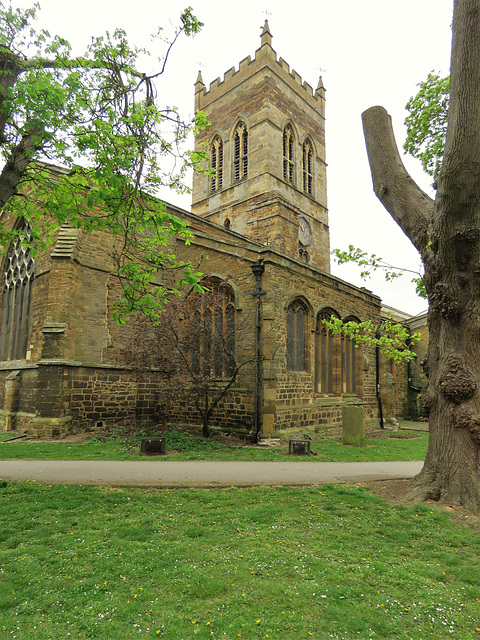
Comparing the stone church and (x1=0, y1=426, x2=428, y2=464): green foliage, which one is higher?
the stone church

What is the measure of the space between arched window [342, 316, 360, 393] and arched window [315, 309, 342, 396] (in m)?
0.63

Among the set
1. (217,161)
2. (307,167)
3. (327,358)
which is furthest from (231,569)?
(307,167)

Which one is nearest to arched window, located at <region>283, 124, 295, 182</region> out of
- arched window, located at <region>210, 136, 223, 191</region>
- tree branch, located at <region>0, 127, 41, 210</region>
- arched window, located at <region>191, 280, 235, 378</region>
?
arched window, located at <region>210, 136, 223, 191</region>

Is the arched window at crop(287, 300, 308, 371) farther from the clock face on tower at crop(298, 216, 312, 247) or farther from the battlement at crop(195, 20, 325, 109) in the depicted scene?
the battlement at crop(195, 20, 325, 109)

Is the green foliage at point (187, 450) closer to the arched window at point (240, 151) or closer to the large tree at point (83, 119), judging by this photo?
the large tree at point (83, 119)

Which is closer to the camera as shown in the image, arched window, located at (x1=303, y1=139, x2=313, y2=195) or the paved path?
the paved path

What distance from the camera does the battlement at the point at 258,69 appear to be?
26922 mm

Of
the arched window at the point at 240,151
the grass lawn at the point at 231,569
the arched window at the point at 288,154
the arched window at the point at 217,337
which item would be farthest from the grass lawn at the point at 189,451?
the arched window at the point at 288,154

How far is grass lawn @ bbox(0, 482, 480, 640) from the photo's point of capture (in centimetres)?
270

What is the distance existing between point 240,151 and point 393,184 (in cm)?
2318

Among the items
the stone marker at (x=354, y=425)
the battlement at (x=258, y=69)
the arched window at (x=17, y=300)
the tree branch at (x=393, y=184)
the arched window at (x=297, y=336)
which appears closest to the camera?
the tree branch at (x=393, y=184)

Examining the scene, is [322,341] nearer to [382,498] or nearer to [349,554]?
[382,498]

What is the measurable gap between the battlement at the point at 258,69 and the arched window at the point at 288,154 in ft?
12.2

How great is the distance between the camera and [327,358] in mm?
15328
